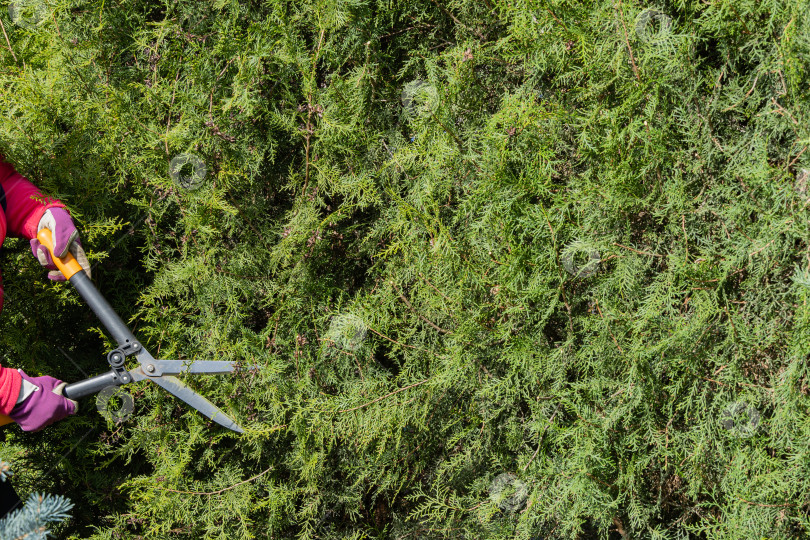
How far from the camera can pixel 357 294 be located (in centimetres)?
209

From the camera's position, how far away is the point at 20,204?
1.96 m

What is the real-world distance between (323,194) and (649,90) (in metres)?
1.02

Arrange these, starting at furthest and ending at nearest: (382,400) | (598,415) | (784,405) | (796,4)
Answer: (382,400)
(598,415)
(784,405)
(796,4)

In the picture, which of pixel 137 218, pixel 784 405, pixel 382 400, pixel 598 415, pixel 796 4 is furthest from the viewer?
pixel 137 218

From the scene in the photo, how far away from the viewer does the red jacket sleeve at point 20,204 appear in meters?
1.95

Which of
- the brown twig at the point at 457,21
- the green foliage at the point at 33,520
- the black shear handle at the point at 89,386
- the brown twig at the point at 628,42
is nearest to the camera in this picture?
the green foliage at the point at 33,520

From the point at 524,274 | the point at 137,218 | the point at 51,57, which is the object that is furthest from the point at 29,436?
the point at 524,274

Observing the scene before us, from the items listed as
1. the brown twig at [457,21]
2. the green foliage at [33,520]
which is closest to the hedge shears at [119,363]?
the green foliage at [33,520]

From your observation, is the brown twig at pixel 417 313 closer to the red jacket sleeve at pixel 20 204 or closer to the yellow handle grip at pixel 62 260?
the yellow handle grip at pixel 62 260

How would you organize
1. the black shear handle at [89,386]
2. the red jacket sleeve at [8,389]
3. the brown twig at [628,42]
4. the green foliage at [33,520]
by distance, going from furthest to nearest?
1. the black shear handle at [89,386]
2. the red jacket sleeve at [8,389]
3. the brown twig at [628,42]
4. the green foliage at [33,520]

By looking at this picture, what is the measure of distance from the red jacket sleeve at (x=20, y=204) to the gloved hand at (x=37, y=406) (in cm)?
43

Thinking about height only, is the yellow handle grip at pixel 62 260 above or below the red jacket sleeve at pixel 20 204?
below

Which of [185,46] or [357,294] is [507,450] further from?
[185,46]

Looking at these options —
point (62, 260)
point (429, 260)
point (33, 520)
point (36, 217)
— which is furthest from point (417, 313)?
point (33, 520)
